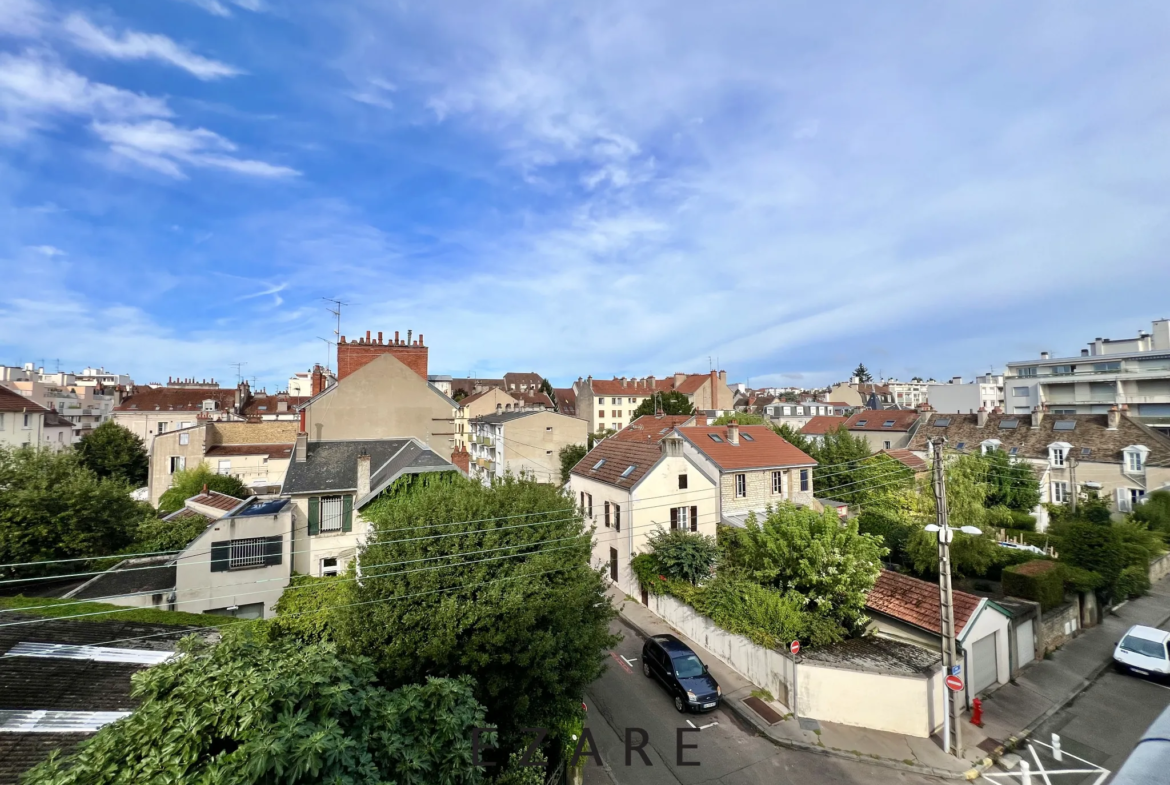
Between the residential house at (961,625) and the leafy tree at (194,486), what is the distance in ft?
123

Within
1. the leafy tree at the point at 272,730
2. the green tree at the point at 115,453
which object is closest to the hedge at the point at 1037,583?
the leafy tree at the point at 272,730

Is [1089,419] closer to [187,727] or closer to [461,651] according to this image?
[461,651]

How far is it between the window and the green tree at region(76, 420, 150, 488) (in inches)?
2675

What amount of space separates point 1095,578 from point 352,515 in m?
27.7

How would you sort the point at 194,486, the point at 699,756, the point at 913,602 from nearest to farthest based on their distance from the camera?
1. the point at 699,756
2. the point at 913,602
3. the point at 194,486

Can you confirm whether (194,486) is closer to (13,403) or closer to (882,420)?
(13,403)

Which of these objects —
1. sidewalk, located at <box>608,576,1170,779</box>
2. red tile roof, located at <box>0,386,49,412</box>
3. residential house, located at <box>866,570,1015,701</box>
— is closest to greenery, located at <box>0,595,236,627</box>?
sidewalk, located at <box>608,576,1170,779</box>

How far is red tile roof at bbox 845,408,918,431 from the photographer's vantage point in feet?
152

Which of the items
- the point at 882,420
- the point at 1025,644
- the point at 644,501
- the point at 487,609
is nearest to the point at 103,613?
the point at 487,609

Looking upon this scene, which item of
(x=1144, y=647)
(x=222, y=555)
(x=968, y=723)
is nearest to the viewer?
(x=968, y=723)

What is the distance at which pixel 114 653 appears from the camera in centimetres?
1034

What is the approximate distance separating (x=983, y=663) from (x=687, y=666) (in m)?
8.84

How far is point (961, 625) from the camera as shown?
14.2 meters

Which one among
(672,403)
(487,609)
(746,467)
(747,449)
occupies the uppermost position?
(672,403)
